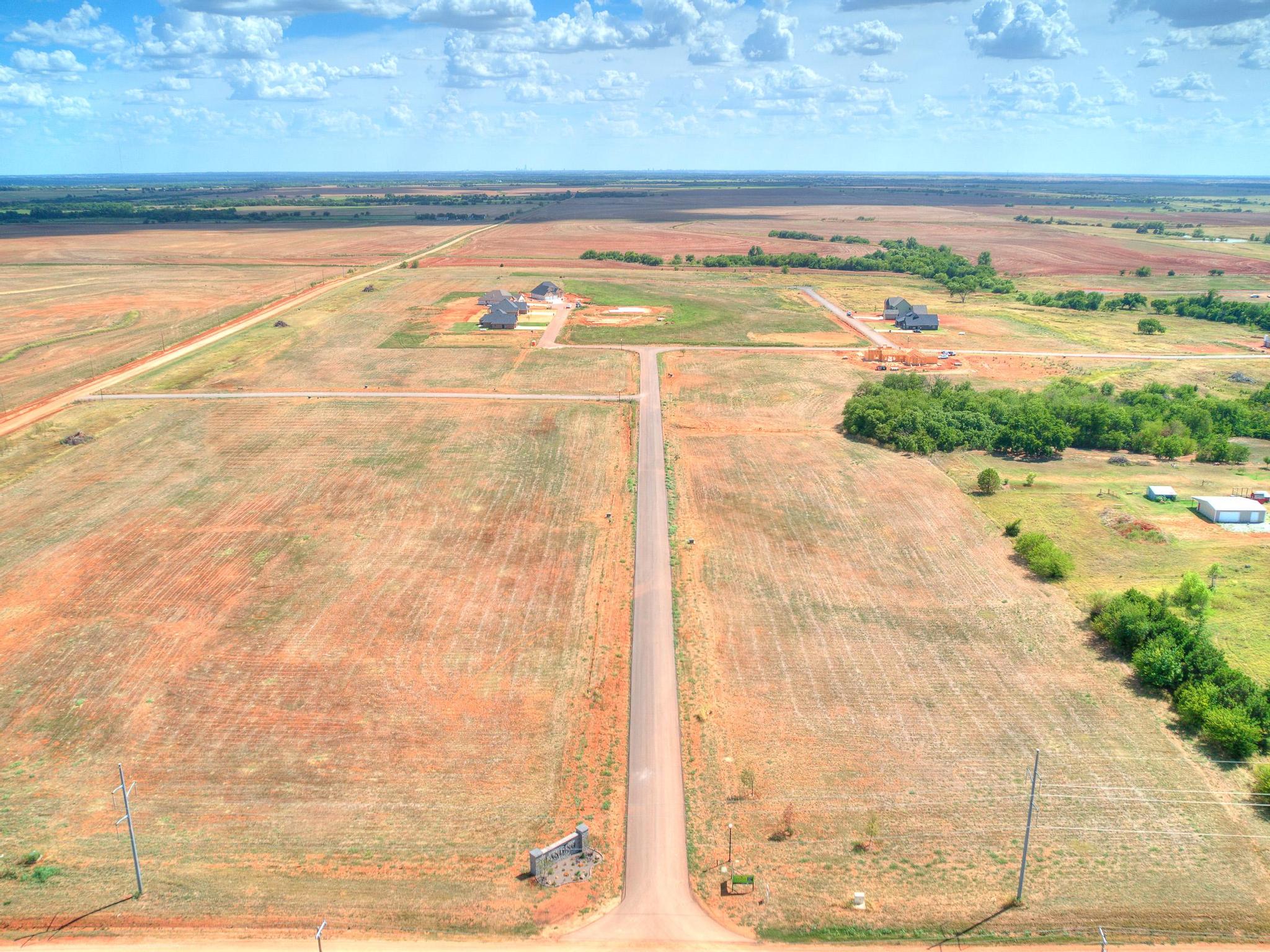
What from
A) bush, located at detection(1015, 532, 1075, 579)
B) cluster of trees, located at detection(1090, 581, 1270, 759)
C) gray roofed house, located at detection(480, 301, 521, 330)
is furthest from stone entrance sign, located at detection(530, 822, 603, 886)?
gray roofed house, located at detection(480, 301, 521, 330)

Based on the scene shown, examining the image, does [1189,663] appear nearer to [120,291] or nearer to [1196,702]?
[1196,702]

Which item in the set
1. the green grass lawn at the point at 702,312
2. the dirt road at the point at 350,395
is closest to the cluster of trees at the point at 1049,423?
the dirt road at the point at 350,395

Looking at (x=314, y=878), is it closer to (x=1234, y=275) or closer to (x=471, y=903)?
(x=471, y=903)

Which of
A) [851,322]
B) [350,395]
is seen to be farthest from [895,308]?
[350,395]

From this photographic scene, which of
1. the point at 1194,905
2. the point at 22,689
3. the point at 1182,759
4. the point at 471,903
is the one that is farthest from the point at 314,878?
the point at 1182,759

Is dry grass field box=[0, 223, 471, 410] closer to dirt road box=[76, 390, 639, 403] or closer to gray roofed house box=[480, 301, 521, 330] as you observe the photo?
dirt road box=[76, 390, 639, 403]

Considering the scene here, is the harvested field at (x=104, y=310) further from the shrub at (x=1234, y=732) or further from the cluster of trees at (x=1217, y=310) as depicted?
the cluster of trees at (x=1217, y=310)
